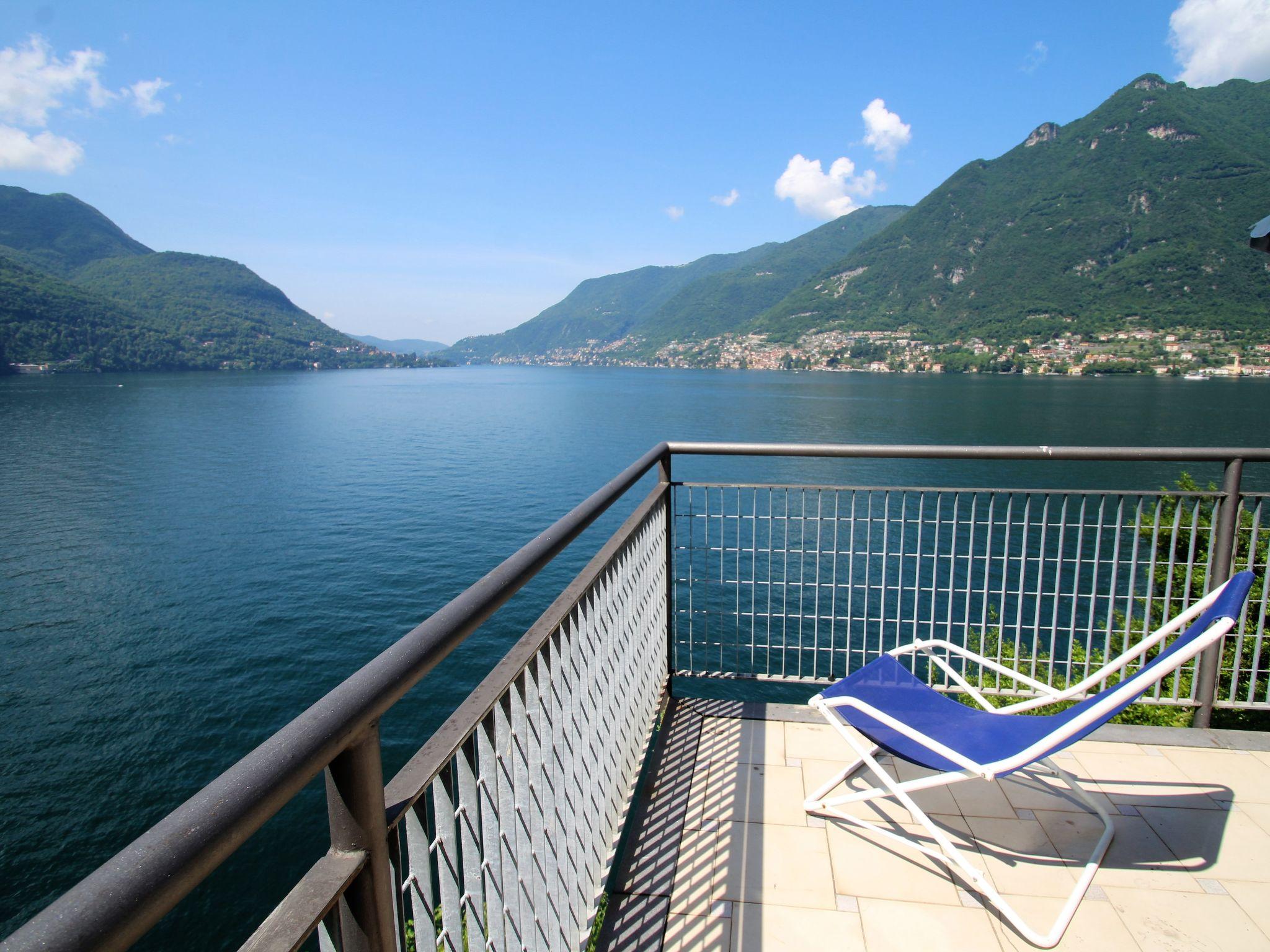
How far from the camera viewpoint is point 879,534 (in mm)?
18297

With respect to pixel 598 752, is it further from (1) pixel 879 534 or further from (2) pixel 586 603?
(1) pixel 879 534

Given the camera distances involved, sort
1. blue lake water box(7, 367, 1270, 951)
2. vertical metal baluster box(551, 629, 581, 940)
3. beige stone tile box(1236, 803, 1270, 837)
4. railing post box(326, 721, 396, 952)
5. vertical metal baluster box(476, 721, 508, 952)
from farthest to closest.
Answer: blue lake water box(7, 367, 1270, 951)
beige stone tile box(1236, 803, 1270, 837)
vertical metal baluster box(551, 629, 581, 940)
vertical metal baluster box(476, 721, 508, 952)
railing post box(326, 721, 396, 952)

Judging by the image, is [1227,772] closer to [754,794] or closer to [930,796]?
[930,796]

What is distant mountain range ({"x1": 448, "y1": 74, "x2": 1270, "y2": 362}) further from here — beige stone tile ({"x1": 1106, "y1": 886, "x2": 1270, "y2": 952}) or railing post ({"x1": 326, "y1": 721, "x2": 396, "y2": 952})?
railing post ({"x1": 326, "y1": 721, "x2": 396, "y2": 952})

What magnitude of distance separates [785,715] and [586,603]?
1.86m

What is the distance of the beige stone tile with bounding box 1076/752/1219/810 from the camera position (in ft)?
9.23

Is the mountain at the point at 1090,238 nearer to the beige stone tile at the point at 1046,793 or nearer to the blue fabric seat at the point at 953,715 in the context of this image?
the beige stone tile at the point at 1046,793

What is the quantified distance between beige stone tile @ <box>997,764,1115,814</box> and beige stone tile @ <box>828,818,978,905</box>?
0.34 metres

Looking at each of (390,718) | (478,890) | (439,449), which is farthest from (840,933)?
(439,449)

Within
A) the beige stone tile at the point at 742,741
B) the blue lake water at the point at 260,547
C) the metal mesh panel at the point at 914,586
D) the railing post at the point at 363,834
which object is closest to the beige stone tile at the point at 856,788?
the beige stone tile at the point at 742,741

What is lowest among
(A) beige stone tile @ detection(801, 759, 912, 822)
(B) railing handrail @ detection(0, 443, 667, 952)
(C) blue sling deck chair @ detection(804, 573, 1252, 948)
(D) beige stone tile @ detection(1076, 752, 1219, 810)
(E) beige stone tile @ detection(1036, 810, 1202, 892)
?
(D) beige stone tile @ detection(1076, 752, 1219, 810)

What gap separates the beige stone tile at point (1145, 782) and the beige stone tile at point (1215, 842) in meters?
0.06

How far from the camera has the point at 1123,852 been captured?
2533 millimetres

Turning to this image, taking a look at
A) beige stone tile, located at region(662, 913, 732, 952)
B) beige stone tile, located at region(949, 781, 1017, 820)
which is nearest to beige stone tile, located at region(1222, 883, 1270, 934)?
beige stone tile, located at region(949, 781, 1017, 820)
